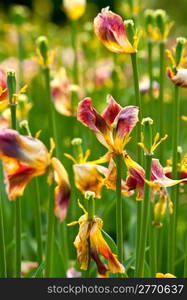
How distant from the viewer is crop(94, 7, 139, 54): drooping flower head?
94 cm

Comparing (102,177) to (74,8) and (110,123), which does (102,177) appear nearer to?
(110,123)

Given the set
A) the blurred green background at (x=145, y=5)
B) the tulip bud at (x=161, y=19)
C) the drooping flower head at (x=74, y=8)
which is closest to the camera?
the tulip bud at (x=161, y=19)

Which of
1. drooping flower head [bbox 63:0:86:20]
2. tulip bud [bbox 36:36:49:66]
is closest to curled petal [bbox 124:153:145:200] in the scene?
tulip bud [bbox 36:36:49:66]

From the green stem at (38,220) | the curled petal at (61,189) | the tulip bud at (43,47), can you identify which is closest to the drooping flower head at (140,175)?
the curled petal at (61,189)

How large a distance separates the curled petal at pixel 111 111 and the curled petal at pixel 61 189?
0.41 feet

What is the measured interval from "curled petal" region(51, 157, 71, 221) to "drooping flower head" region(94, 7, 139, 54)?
0.78 ft

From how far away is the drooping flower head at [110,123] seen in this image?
839 millimetres

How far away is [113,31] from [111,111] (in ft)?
0.39

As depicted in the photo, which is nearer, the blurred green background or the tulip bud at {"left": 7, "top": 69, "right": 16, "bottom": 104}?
the tulip bud at {"left": 7, "top": 69, "right": 16, "bottom": 104}

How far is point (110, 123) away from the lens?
2.95ft

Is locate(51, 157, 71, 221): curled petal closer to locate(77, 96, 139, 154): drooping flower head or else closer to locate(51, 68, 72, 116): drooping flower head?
locate(77, 96, 139, 154): drooping flower head

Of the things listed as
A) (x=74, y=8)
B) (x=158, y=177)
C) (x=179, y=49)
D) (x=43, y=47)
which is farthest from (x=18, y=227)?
(x=74, y=8)

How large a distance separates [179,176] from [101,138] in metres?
0.30

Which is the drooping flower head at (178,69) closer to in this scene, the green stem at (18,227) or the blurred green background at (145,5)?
the green stem at (18,227)
